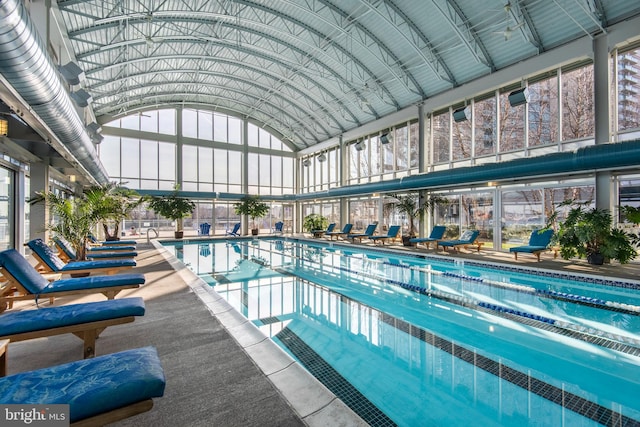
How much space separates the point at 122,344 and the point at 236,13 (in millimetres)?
11399

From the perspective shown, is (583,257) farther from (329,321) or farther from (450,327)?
(329,321)

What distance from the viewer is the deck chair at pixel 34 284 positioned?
321 cm

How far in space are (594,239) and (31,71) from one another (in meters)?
10.9

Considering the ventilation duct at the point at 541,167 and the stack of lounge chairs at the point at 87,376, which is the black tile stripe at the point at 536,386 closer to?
the stack of lounge chairs at the point at 87,376

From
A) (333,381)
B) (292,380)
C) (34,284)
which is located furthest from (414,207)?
(34,284)

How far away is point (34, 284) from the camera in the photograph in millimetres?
3324

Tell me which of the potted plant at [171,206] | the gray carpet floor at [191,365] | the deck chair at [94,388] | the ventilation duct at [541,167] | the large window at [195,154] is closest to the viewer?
the deck chair at [94,388]

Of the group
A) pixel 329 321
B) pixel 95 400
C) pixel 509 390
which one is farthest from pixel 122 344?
pixel 509 390

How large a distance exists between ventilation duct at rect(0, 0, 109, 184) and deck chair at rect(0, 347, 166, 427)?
2.64 m

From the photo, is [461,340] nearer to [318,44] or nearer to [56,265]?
[56,265]

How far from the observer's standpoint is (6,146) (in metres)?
5.87

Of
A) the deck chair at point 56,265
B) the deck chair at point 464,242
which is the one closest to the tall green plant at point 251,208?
the deck chair at point 464,242

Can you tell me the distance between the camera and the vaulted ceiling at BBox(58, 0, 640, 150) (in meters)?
9.04

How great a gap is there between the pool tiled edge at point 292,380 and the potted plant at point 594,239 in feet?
27.0
